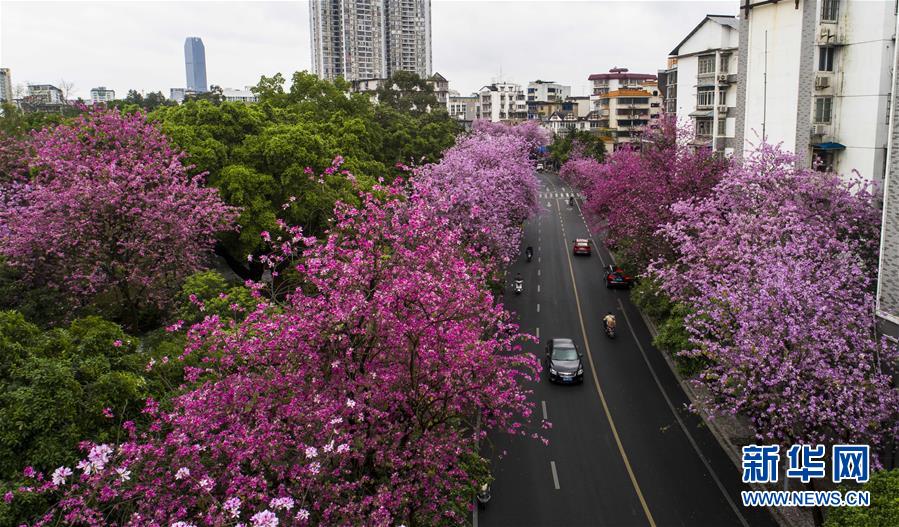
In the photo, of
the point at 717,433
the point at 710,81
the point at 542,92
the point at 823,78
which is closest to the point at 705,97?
the point at 710,81

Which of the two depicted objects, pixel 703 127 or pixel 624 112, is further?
pixel 624 112

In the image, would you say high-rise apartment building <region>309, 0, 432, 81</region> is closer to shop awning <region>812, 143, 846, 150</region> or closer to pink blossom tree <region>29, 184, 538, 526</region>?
shop awning <region>812, 143, 846, 150</region>

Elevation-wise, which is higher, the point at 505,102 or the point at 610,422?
the point at 505,102

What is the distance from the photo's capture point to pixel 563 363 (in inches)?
1035

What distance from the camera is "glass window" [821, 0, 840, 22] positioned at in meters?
28.9

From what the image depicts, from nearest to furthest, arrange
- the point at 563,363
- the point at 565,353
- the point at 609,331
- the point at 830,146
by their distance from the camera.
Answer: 1. the point at 563,363
2. the point at 565,353
3. the point at 830,146
4. the point at 609,331

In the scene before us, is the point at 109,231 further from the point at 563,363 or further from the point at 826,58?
the point at 826,58

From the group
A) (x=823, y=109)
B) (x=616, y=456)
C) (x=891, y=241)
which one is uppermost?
(x=823, y=109)

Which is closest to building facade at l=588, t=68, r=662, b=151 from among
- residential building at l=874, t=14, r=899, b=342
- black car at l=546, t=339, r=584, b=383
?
black car at l=546, t=339, r=584, b=383

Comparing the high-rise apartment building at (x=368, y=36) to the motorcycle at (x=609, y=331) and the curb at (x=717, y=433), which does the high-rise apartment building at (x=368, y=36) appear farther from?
the curb at (x=717, y=433)

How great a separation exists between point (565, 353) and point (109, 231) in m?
17.0

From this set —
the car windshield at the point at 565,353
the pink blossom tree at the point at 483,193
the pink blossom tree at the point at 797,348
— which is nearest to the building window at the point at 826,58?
the pink blossom tree at the point at 797,348

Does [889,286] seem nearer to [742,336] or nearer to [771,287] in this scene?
[771,287]

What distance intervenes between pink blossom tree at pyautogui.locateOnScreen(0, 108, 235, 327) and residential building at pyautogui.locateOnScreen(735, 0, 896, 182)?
72.4 ft
